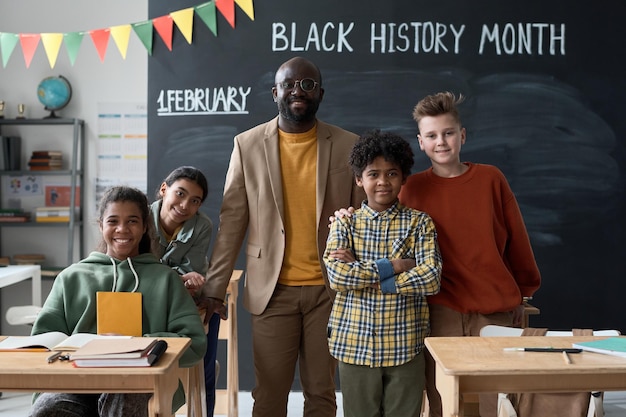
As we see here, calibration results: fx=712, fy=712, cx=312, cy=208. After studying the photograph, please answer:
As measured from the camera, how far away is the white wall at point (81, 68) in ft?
17.4

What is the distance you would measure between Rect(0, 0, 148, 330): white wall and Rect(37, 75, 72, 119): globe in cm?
8

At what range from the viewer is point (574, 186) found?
13.4 feet

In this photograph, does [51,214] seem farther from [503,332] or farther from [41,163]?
[503,332]

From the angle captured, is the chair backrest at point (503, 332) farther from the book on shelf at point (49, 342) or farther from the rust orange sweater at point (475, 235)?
the book on shelf at point (49, 342)

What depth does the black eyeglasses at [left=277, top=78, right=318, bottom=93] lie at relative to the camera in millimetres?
2602

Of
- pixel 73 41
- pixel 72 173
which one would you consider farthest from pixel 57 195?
pixel 73 41

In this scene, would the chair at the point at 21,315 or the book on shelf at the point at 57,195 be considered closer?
the chair at the point at 21,315

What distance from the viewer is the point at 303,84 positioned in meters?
2.60

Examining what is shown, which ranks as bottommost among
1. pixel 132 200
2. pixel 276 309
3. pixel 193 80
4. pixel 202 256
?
pixel 276 309

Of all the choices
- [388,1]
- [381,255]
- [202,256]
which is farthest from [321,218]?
[388,1]

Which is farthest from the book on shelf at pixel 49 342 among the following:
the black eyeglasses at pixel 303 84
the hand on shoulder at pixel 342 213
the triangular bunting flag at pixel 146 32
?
the triangular bunting flag at pixel 146 32

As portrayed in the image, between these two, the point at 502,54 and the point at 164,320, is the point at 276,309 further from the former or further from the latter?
the point at 502,54

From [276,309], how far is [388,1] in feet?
7.09

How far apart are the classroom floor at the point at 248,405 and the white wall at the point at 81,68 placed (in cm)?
137
